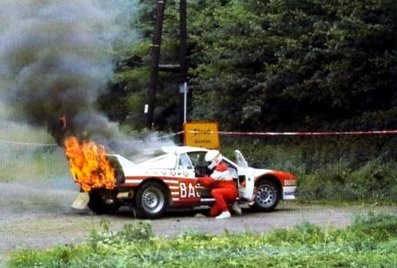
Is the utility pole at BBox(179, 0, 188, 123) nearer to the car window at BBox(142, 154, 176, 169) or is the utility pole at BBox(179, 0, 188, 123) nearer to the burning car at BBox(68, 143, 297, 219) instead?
the burning car at BBox(68, 143, 297, 219)

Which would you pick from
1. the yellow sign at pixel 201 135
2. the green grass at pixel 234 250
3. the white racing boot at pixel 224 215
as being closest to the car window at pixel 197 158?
the white racing boot at pixel 224 215

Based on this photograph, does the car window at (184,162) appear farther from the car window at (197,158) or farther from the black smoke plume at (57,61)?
the black smoke plume at (57,61)

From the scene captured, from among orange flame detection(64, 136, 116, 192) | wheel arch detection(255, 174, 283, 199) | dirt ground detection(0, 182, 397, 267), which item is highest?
orange flame detection(64, 136, 116, 192)

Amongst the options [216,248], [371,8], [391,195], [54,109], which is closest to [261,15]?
[371,8]

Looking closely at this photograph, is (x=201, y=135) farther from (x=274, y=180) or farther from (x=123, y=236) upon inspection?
(x=123, y=236)

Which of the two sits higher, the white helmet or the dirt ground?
the white helmet

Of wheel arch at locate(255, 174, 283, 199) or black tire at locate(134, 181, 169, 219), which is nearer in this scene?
black tire at locate(134, 181, 169, 219)

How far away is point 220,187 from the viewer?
64.0 ft

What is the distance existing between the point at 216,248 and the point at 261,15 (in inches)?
652

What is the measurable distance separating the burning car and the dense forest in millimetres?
2893

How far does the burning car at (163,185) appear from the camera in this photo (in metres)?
19.0

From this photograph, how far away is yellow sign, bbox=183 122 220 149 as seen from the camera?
24516mm

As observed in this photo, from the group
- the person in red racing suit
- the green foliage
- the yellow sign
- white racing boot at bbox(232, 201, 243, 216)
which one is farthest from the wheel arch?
the green foliage

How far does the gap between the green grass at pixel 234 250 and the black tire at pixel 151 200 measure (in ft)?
21.2
